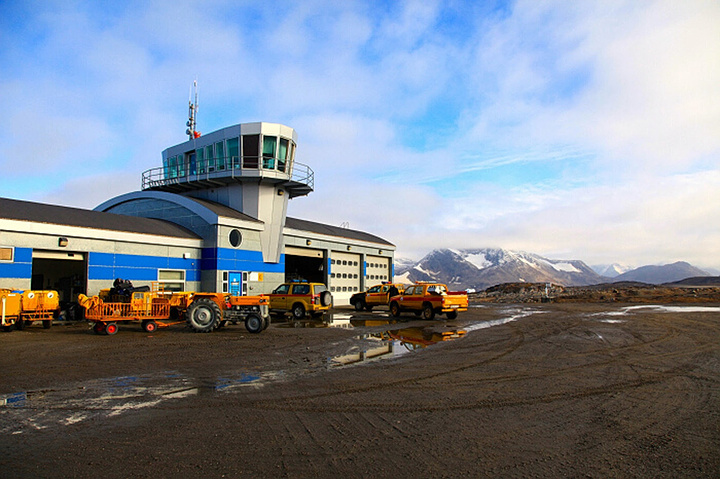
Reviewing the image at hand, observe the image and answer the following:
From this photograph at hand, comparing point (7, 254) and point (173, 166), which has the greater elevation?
point (173, 166)

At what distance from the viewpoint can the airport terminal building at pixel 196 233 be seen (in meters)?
21.4

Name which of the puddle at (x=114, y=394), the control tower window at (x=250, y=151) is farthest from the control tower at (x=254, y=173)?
the puddle at (x=114, y=394)

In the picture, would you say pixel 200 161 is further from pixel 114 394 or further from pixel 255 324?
pixel 114 394

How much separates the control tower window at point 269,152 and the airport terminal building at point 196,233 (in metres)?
0.07

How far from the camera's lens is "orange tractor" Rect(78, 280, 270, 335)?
15992 millimetres

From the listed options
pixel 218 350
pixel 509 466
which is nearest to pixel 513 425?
pixel 509 466

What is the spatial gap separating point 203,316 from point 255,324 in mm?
1839

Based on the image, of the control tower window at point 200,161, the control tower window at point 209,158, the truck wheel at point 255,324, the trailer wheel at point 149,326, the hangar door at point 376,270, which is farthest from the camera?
the hangar door at point 376,270

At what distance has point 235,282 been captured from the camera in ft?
93.1

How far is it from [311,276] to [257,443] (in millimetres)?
33853

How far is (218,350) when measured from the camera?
40.5 feet

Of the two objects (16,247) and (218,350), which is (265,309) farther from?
(16,247)

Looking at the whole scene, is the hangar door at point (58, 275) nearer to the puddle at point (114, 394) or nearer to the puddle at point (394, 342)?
the puddle at point (394, 342)

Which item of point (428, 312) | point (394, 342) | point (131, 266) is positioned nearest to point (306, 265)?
point (131, 266)
